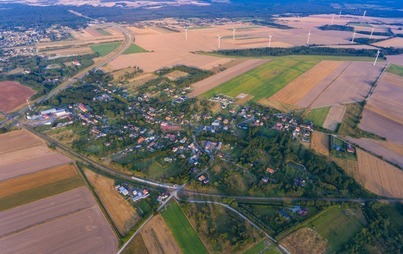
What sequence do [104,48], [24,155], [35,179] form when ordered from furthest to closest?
[104,48], [24,155], [35,179]

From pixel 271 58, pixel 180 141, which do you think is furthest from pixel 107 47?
pixel 180 141

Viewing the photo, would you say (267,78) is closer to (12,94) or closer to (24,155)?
(24,155)

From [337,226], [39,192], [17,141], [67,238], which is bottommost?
[337,226]

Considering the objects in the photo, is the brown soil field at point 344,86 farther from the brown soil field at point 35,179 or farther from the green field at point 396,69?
the brown soil field at point 35,179

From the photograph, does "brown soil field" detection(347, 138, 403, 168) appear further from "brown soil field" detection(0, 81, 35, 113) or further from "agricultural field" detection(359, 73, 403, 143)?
"brown soil field" detection(0, 81, 35, 113)

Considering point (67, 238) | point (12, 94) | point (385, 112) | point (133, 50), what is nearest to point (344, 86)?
point (385, 112)

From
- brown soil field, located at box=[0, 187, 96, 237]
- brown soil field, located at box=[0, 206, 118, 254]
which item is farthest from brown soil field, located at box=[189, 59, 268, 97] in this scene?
brown soil field, located at box=[0, 206, 118, 254]

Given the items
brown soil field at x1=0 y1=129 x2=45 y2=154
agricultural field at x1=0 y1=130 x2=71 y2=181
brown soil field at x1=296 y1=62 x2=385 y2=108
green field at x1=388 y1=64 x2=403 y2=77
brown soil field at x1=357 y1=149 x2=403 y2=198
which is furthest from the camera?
green field at x1=388 y1=64 x2=403 y2=77
